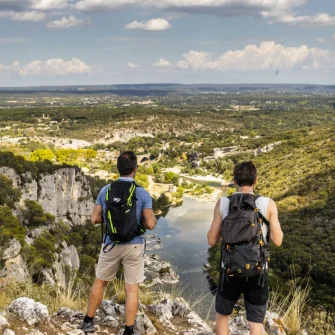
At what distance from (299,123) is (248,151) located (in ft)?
174

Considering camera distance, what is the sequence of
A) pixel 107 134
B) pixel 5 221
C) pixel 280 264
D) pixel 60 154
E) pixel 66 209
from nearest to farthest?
1. pixel 5 221
2. pixel 280 264
3. pixel 66 209
4. pixel 60 154
5. pixel 107 134

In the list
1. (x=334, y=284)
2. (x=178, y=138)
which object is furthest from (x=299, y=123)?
(x=334, y=284)

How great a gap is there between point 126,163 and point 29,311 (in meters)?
1.93

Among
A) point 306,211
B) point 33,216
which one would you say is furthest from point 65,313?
point 306,211

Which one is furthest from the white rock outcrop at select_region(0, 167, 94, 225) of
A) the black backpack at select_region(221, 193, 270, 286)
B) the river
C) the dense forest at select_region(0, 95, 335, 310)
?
the black backpack at select_region(221, 193, 270, 286)

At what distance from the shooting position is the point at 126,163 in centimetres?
436

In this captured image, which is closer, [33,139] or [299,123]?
[33,139]

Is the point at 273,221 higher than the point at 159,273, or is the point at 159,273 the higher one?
the point at 273,221

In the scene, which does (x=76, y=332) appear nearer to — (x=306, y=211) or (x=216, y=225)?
(x=216, y=225)

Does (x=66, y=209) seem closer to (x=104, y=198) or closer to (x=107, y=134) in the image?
(x=104, y=198)

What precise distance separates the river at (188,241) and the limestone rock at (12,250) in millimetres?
10481

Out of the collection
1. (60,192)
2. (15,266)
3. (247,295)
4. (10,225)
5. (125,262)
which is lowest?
(60,192)

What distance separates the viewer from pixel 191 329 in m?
4.85

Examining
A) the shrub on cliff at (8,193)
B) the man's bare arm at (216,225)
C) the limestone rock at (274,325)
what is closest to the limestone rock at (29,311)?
the man's bare arm at (216,225)
